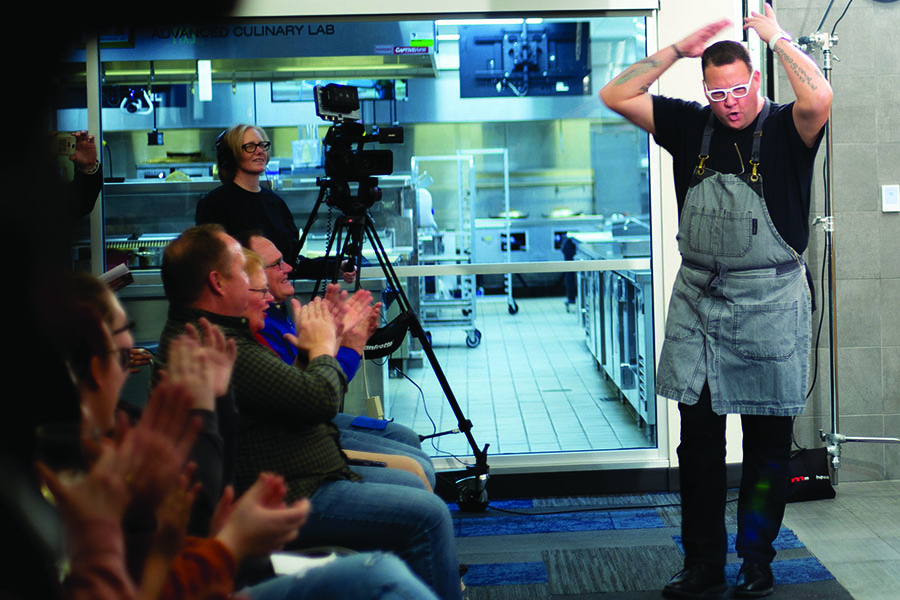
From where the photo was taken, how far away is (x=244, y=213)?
3.06 metres

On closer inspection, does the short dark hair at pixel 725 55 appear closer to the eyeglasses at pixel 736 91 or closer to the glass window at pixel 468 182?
the eyeglasses at pixel 736 91

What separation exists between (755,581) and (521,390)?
1559mm

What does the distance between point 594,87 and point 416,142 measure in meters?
0.76

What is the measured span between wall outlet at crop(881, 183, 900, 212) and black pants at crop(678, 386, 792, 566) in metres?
1.45

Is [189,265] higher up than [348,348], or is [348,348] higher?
[189,265]

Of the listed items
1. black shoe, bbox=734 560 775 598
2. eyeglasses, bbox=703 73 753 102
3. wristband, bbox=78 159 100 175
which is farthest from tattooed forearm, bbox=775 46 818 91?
wristband, bbox=78 159 100 175

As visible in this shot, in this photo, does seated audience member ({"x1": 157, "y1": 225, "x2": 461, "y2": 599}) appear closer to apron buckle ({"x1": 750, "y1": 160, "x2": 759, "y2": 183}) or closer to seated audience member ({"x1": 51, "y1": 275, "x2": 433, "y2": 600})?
seated audience member ({"x1": 51, "y1": 275, "x2": 433, "y2": 600})

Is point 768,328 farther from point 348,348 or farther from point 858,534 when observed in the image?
point 348,348

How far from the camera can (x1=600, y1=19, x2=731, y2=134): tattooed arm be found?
2.38 metres

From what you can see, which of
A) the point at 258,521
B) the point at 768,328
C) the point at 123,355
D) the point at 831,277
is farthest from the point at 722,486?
the point at 123,355

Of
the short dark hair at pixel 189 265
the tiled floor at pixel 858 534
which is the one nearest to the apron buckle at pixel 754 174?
the tiled floor at pixel 858 534

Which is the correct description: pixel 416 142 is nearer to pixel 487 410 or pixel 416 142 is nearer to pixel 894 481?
pixel 487 410

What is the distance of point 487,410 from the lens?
3.76 metres

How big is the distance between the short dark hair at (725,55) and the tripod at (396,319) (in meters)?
1.25
